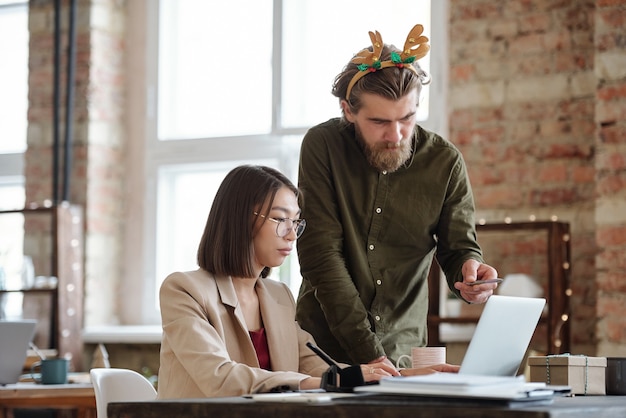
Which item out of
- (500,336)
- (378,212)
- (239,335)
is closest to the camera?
(500,336)

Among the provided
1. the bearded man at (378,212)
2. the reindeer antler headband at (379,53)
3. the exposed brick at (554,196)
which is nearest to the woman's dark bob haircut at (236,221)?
the bearded man at (378,212)

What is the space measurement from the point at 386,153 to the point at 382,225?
21 centimetres

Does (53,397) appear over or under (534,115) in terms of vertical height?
under

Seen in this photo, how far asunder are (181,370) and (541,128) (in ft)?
9.36

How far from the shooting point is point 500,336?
1.83 m

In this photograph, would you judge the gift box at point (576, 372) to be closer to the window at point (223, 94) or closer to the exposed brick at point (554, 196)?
the exposed brick at point (554, 196)

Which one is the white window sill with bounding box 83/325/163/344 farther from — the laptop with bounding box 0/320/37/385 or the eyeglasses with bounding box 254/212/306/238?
the eyeglasses with bounding box 254/212/306/238

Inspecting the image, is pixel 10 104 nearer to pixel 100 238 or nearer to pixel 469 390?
pixel 100 238

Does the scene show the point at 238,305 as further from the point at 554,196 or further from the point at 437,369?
the point at 554,196

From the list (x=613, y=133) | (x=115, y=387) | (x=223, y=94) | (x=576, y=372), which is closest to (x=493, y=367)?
(x=576, y=372)

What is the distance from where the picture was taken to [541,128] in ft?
15.3

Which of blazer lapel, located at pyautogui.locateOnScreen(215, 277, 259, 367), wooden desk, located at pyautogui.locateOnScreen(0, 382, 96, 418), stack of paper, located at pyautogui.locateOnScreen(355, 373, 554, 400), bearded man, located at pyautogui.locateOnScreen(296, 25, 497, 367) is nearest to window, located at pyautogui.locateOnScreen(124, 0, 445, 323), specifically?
wooden desk, located at pyautogui.locateOnScreen(0, 382, 96, 418)

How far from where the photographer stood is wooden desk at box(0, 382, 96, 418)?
3.44 meters

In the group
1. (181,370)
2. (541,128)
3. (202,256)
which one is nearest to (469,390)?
(181,370)
